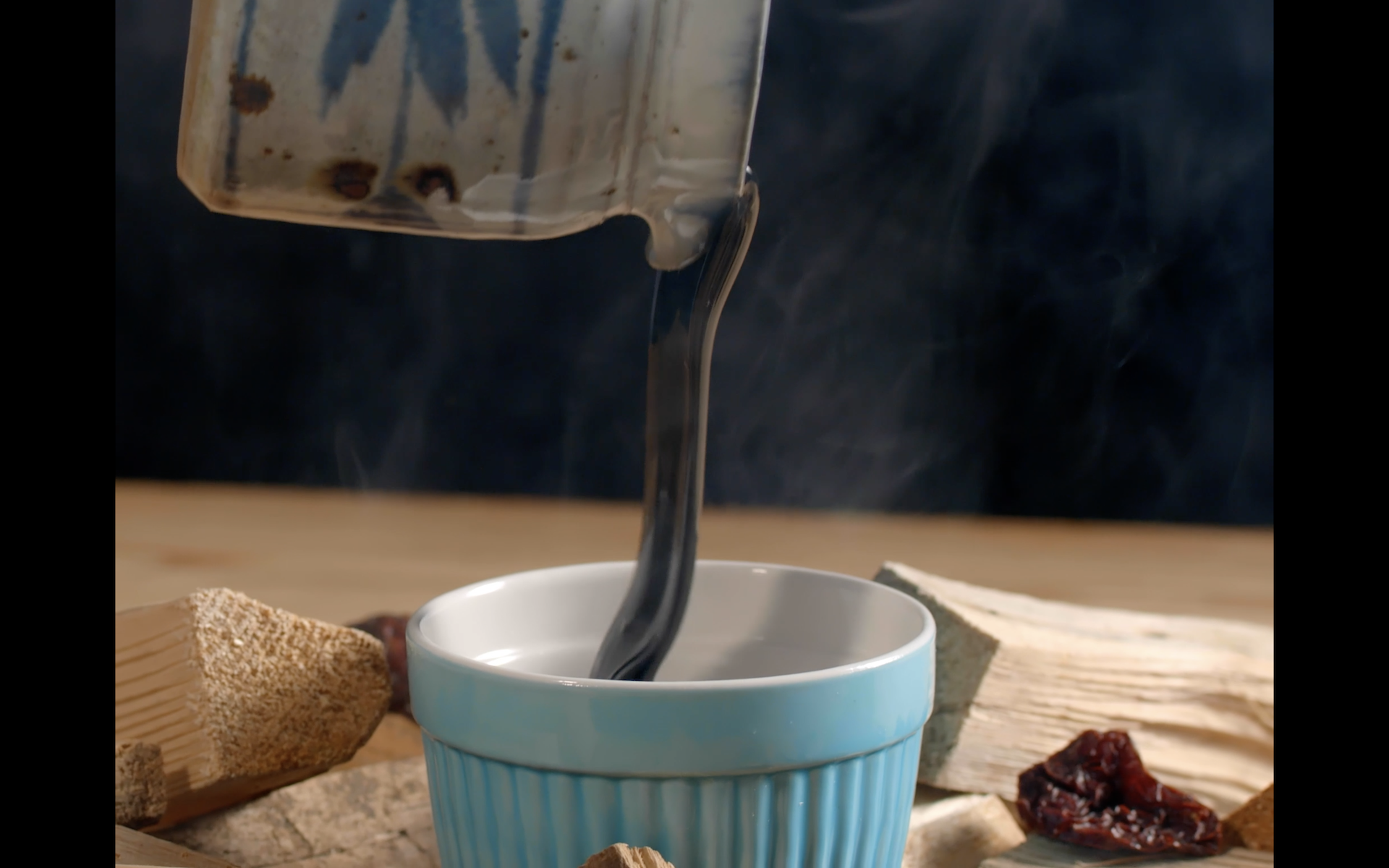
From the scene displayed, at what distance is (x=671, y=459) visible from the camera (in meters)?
0.53

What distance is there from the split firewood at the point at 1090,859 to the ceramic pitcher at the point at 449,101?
0.39 meters

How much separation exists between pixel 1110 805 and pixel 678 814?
0.32m

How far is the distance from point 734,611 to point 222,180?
325 millimetres

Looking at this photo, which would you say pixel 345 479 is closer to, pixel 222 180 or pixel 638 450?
pixel 638 450

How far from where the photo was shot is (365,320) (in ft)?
5.21

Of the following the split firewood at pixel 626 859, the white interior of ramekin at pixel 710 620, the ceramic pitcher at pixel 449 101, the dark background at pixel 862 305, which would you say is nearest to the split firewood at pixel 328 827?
the white interior of ramekin at pixel 710 620

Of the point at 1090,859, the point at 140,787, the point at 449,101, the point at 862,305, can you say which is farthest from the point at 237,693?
the point at 862,305

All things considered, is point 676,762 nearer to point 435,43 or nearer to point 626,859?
point 626,859

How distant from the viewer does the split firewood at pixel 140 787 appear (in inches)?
23.5

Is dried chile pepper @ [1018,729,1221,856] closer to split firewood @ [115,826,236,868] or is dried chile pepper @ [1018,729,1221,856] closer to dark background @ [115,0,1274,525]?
split firewood @ [115,826,236,868]

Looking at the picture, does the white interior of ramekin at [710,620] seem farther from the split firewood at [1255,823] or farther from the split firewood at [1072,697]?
the split firewood at [1255,823]

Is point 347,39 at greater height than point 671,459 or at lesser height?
greater

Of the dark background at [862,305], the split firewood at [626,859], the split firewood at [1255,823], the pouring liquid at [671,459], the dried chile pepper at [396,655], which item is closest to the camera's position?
the split firewood at [626,859]

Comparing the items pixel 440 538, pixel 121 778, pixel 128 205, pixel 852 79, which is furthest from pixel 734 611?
pixel 128 205
